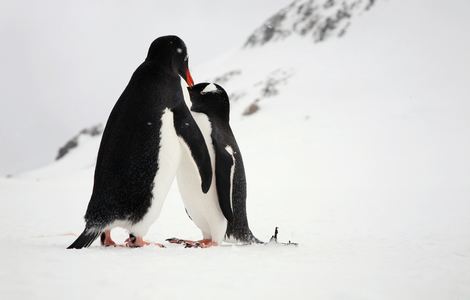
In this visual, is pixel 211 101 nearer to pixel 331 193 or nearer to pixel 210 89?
pixel 210 89

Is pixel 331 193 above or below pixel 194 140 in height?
above

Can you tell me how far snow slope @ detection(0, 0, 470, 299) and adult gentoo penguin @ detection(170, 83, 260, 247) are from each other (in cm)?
35

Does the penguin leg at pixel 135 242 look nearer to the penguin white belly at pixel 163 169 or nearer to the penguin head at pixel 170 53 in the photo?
the penguin white belly at pixel 163 169

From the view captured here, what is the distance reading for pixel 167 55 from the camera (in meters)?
3.12

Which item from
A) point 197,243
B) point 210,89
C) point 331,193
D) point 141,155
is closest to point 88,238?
point 141,155

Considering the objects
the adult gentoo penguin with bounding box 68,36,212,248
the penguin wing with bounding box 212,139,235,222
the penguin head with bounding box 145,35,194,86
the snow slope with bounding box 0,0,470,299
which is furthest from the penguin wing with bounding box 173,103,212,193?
the snow slope with bounding box 0,0,470,299

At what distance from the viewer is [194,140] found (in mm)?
2912

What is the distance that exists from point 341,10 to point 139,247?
88.8 feet

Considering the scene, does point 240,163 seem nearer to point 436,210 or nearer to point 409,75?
point 436,210

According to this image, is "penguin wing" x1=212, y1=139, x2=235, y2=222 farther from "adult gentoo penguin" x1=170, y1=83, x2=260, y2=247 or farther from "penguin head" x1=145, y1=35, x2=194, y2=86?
"penguin head" x1=145, y1=35, x2=194, y2=86

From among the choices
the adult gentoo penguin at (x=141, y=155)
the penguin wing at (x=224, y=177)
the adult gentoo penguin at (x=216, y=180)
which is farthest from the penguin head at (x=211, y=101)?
the adult gentoo penguin at (x=141, y=155)

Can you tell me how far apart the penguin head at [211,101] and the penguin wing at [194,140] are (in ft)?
1.83

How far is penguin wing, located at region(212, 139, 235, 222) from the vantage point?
124 inches

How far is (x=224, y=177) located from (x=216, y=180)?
7 cm
